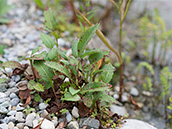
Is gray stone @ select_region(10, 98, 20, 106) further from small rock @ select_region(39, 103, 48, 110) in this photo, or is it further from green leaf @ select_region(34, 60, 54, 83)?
green leaf @ select_region(34, 60, 54, 83)

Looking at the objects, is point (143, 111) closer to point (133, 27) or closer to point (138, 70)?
point (138, 70)

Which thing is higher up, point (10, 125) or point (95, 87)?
point (95, 87)

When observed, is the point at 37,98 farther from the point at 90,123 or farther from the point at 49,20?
the point at 49,20

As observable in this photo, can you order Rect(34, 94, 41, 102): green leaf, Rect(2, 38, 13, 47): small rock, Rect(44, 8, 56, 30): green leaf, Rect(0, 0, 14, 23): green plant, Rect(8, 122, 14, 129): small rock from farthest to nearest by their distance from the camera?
Rect(0, 0, 14, 23): green plant
Rect(2, 38, 13, 47): small rock
Rect(44, 8, 56, 30): green leaf
Rect(34, 94, 41, 102): green leaf
Rect(8, 122, 14, 129): small rock

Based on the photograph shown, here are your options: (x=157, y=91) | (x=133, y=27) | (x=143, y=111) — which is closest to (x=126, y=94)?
(x=143, y=111)

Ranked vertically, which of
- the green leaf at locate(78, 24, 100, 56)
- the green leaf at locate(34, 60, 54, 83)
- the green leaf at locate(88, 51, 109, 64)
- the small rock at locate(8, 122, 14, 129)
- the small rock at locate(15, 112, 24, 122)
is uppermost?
the green leaf at locate(78, 24, 100, 56)

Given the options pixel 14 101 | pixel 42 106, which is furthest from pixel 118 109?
pixel 14 101

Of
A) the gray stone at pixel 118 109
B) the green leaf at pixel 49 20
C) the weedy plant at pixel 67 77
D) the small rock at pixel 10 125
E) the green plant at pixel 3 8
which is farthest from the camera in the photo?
the green plant at pixel 3 8

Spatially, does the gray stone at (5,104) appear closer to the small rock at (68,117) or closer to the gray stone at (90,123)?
the small rock at (68,117)

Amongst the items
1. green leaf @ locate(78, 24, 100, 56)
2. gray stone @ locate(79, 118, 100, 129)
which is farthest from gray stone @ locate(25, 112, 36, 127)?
green leaf @ locate(78, 24, 100, 56)

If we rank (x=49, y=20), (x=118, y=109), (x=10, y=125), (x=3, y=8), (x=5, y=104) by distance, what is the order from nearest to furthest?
(x=10, y=125), (x=5, y=104), (x=49, y=20), (x=118, y=109), (x=3, y=8)

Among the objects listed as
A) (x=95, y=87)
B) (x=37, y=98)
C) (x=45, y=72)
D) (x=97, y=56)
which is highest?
(x=97, y=56)

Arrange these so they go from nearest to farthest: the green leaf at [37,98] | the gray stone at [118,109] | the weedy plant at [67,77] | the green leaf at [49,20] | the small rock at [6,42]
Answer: the weedy plant at [67,77]
the green leaf at [37,98]
the green leaf at [49,20]
the gray stone at [118,109]
the small rock at [6,42]

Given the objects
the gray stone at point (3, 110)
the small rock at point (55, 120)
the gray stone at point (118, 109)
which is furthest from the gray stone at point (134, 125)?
the gray stone at point (3, 110)
